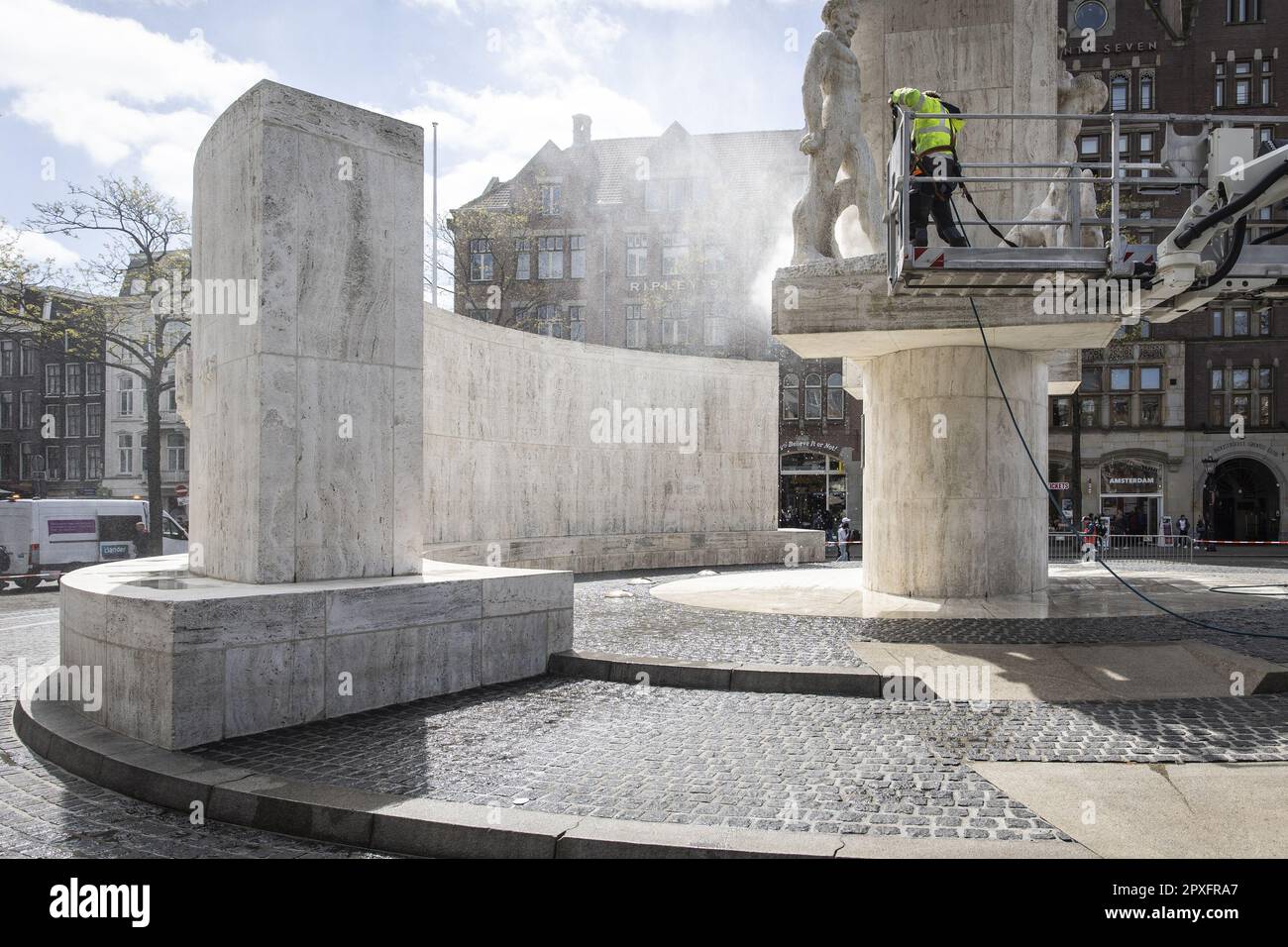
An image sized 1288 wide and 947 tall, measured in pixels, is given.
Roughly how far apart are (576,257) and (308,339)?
151ft

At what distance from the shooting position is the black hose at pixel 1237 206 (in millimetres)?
7453

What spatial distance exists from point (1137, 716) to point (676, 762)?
130 inches

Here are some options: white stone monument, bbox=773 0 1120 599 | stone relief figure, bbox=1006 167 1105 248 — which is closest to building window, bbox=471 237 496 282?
white stone monument, bbox=773 0 1120 599

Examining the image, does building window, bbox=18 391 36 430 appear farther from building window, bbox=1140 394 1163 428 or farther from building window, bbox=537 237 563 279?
building window, bbox=1140 394 1163 428

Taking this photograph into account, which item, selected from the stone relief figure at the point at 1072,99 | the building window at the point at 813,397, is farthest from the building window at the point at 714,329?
the stone relief figure at the point at 1072,99

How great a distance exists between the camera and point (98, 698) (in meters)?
6.33

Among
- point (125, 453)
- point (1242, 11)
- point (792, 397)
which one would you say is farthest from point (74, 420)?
point (1242, 11)

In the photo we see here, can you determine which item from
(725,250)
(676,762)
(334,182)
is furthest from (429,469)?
(725,250)

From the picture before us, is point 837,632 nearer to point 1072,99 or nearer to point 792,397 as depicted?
point 1072,99

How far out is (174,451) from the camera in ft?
169

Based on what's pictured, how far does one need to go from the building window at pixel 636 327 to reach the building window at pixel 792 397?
25.6 ft

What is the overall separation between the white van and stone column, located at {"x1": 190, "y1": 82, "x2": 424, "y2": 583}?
18.8 metres

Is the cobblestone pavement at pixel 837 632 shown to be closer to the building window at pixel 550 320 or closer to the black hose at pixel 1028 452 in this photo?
the black hose at pixel 1028 452
